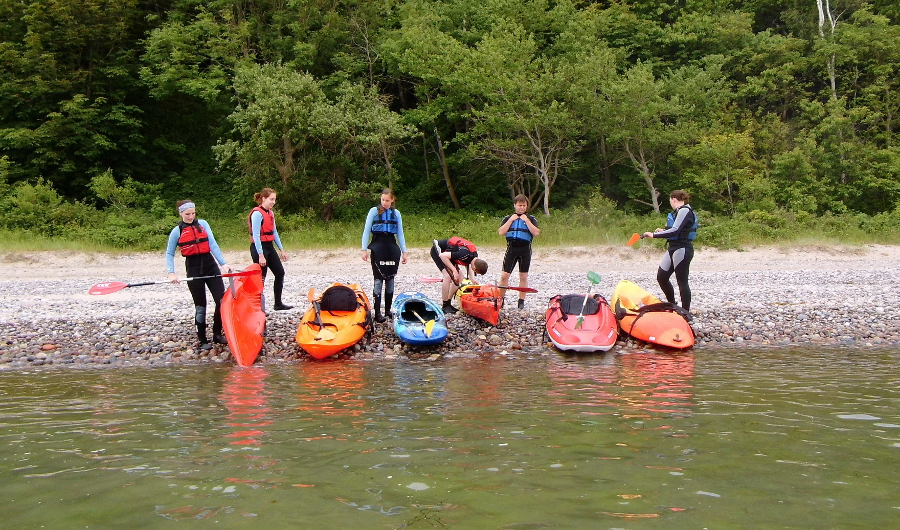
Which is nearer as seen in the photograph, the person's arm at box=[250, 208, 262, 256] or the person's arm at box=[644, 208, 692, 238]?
the person's arm at box=[644, 208, 692, 238]

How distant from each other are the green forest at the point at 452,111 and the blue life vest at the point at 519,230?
10870 mm

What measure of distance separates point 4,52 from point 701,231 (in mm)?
22524

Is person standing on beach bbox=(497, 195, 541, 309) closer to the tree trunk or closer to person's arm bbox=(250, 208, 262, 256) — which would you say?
person's arm bbox=(250, 208, 262, 256)

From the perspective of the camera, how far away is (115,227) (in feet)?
65.9

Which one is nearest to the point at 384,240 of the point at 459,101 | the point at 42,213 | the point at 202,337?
the point at 202,337

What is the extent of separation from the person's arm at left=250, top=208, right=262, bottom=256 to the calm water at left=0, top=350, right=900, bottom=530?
1818mm

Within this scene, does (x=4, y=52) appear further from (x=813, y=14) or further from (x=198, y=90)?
(x=813, y=14)

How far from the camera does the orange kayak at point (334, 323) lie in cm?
778

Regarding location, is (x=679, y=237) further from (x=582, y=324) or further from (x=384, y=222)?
(x=384, y=222)

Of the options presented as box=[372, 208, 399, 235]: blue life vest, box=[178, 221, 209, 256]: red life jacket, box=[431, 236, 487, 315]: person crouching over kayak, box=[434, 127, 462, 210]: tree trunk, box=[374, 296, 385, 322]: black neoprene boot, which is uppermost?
box=[434, 127, 462, 210]: tree trunk

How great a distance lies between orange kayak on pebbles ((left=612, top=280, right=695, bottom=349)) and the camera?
8031 mm

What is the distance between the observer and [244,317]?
8.05 m

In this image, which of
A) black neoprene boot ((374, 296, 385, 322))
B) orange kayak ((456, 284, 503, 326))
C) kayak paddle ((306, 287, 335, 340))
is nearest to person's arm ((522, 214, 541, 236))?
orange kayak ((456, 284, 503, 326))

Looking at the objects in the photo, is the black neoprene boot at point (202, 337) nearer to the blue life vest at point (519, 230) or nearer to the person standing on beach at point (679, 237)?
the blue life vest at point (519, 230)
